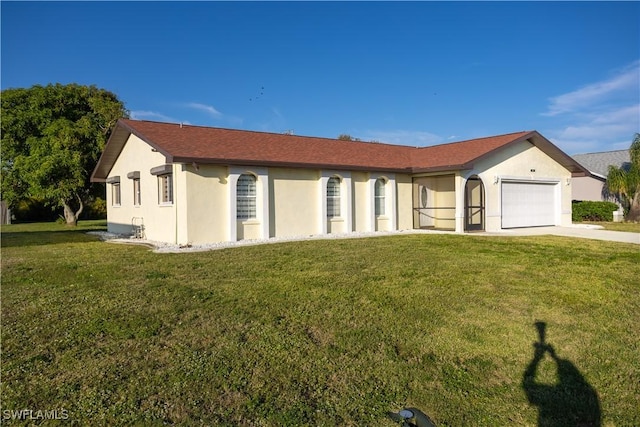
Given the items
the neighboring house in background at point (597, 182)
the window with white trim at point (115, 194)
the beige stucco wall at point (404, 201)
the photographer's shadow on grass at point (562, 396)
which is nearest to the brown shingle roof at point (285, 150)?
the beige stucco wall at point (404, 201)

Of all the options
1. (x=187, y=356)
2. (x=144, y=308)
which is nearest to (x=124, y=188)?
(x=144, y=308)

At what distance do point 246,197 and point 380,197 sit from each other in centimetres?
651

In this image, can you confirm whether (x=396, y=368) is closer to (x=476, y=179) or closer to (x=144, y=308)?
(x=144, y=308)

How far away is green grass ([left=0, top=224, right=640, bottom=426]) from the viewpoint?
401 cm

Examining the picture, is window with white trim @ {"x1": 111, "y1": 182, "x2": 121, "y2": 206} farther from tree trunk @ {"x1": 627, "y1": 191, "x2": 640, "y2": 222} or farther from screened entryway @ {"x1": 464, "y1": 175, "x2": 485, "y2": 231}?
tree trunk @ {"x1": 627, "y1": 191, "x2": 640, "y2": 222}

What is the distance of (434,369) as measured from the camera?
4789 mm

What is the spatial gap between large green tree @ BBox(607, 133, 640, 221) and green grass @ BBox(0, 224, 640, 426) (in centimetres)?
2045

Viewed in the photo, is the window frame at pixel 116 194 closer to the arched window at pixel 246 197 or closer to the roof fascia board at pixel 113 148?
the roof fascia board at pixel 113 148

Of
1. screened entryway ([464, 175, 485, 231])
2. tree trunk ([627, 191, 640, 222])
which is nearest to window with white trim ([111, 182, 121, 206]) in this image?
screened entryway ([464, 175, 485, 231])

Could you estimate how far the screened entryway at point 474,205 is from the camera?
19.9 meters

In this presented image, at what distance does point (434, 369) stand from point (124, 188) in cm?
1877

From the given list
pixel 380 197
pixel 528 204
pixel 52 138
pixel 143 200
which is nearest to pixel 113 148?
pixel 143 200

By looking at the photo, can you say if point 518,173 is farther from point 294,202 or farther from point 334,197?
point 294,202

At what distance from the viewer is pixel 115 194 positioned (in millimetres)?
22094
